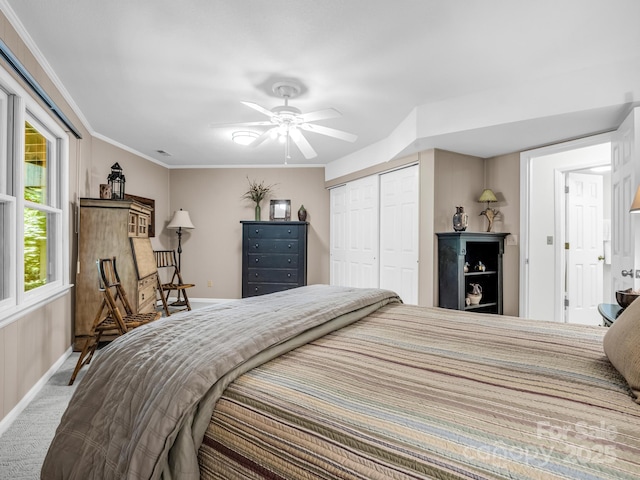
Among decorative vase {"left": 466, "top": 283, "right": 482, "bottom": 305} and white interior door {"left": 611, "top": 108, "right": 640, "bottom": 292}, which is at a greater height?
white interior door {"left": 611, "top": 108, "right": 640, "bottom": 292}

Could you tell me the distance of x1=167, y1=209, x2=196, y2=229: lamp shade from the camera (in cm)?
566

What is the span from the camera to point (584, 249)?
418 centimetres

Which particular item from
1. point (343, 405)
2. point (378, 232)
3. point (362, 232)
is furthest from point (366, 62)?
point (362, 232)

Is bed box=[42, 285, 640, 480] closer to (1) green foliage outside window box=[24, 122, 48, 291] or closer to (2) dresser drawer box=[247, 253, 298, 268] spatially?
(1) green foliage outside window box=[24, 122, 48, 291]

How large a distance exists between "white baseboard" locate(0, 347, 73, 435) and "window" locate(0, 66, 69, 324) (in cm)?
59

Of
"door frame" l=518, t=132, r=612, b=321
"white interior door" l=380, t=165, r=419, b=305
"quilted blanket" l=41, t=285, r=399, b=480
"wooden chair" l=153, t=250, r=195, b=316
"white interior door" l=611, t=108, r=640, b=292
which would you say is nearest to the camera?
"quilted blanket" l=41, t=285, r=399, b=480

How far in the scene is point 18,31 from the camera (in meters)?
2.15

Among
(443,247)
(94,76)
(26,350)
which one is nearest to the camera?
(26,350)

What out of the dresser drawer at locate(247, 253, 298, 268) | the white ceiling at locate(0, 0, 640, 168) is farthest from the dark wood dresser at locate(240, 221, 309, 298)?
the white ceiling at locate(0, 0, 640, 168)

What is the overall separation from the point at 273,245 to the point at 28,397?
3531 mm

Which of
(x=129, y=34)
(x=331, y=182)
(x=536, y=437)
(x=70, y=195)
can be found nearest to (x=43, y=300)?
(x=70, y=195)

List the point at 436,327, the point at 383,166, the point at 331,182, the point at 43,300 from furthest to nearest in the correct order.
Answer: the point at 331,182 → the point at 383,166 → the point at 43,300 → the point at 436,327

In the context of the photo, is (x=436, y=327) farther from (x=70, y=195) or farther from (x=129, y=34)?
(x=70, y=195)

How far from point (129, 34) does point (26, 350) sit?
7.11ft
